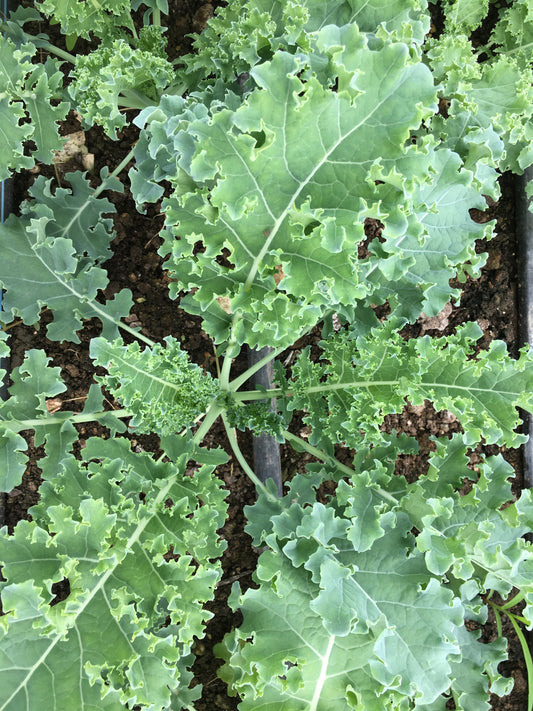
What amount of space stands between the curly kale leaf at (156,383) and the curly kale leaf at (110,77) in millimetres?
661

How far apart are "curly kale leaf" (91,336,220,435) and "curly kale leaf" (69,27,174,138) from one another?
661 mm

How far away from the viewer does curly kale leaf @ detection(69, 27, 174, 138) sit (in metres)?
1.68

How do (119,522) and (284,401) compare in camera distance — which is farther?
(284,401)

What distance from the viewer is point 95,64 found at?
5.72ft

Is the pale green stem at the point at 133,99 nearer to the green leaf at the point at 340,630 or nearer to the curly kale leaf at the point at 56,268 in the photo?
the curly kale leaf at the point at 56,268

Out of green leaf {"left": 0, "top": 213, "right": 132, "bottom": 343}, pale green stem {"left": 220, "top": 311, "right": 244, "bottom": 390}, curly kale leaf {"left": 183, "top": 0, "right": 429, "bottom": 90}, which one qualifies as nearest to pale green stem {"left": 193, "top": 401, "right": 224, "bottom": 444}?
pale green stem {"left": 220, "top": 311, "right": 244, "bottom": 390}

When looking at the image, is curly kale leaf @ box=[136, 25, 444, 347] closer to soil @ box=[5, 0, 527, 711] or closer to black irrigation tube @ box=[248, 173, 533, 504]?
soil @ box=[5, 0, 527, 711]

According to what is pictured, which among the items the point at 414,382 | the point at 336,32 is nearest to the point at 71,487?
the point at 414,382

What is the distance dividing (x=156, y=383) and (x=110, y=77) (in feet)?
2.73

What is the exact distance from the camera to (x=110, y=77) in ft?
5.46

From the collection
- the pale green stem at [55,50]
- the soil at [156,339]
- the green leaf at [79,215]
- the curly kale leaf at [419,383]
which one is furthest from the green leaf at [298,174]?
the pale green stem at [55,50]

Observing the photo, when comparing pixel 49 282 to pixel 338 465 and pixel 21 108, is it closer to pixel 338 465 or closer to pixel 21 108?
pixel 21 108

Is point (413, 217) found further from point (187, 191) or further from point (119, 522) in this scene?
point (119, 522)

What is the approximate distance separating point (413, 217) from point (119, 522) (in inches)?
38.0
